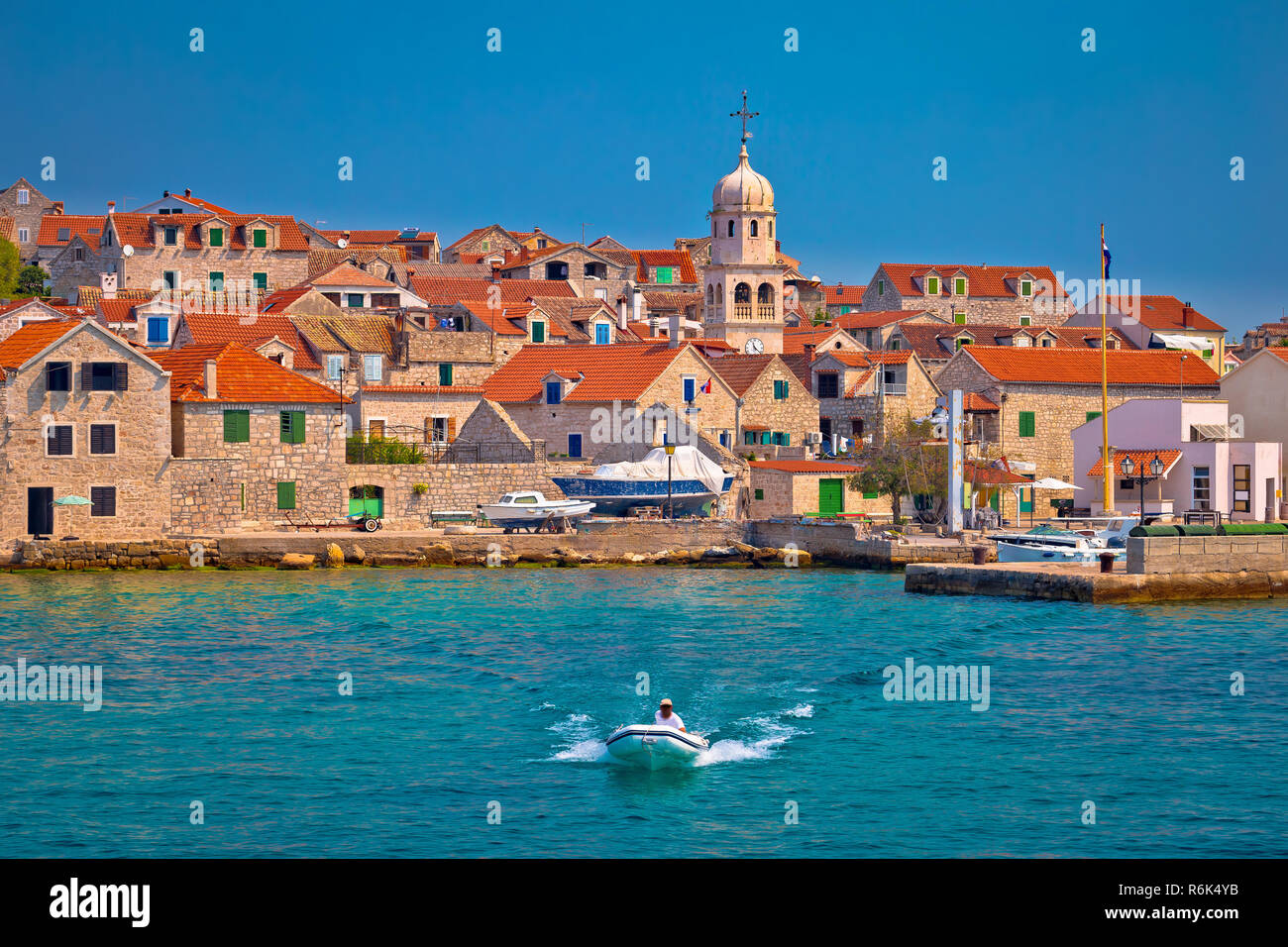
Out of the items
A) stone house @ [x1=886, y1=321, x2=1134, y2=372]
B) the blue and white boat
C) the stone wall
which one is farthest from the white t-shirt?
stone house @ [x1=886, y1=321, x2=1134, y2=372]

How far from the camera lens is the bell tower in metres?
81.1

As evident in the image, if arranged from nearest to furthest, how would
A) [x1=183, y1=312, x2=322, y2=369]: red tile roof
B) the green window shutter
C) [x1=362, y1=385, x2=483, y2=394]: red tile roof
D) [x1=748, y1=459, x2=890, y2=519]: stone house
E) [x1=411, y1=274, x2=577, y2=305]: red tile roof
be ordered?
1. the green window shutter
2. [x1=748, y1=459, x2=890, y2=519]: stone house
3. [x1=362, y1=385, x2=483, y2=394]: red tile roof
4. [x1=183, y1=312, x2=322, y2=369]: red tile roof
5. [x1=411, y1=274, x2=577, y2=305]: red tile roof

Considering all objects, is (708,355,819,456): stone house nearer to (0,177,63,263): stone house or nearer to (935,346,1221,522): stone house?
(935,346,1221,522): stone house

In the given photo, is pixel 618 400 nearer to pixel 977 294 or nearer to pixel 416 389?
pixel 416 389

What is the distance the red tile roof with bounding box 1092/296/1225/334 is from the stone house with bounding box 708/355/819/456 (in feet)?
122

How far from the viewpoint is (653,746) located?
74.8ft

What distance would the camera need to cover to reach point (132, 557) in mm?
47625

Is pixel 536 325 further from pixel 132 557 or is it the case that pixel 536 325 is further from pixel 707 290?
pixel 132 557

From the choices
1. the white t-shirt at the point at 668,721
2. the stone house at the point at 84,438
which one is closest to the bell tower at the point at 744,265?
the stone house at the point at 84,438

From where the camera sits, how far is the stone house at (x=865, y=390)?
6688 centimetres

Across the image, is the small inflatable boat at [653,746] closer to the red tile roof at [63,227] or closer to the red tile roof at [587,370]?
the red tile roof at [587,370]

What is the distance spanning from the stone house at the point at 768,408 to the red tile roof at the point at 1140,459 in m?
13.1

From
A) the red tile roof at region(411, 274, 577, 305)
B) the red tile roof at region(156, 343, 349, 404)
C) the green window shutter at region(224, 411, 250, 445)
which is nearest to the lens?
the green window shutter at region(224, 411, 250, 445)
